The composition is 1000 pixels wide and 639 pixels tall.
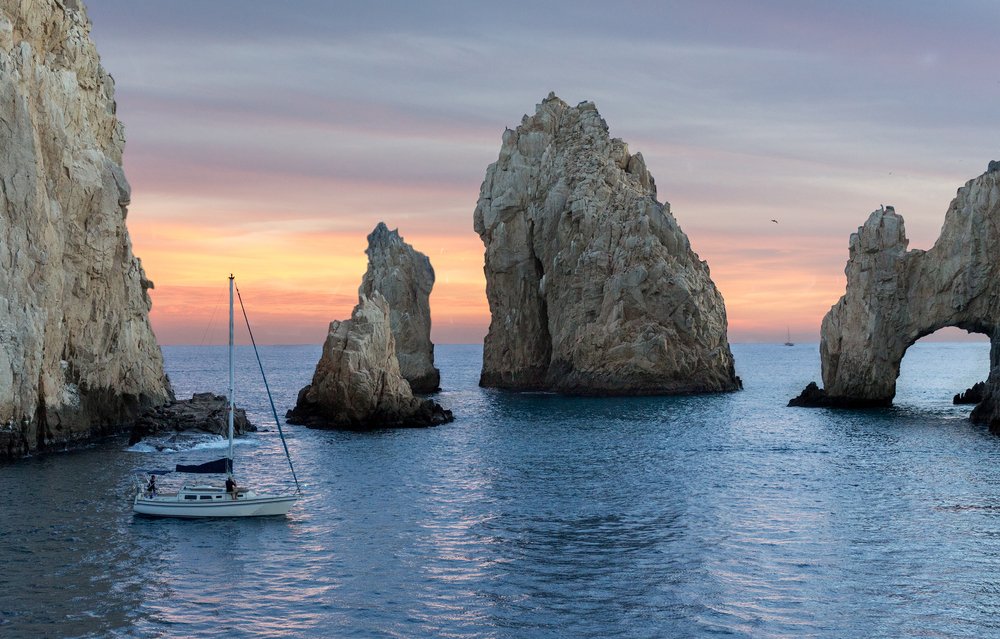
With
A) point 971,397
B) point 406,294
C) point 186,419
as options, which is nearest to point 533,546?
point 186,419

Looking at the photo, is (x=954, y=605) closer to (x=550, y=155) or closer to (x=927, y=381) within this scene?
(x=550, y=155)

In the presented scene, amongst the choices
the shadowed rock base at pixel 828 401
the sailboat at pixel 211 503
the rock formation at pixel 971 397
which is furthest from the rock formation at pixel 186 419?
the rock formation at pixel 971 397

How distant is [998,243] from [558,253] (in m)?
57.3

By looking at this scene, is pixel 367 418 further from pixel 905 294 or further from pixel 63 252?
pixel 905 294

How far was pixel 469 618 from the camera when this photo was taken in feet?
97.8

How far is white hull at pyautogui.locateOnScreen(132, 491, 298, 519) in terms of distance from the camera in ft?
145

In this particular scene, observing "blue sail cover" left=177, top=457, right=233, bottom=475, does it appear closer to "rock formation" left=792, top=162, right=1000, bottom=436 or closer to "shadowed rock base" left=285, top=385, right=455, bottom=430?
"shadowed rock base" left=285, top=385, right=455, bottom=430

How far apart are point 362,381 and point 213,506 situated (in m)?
38.2

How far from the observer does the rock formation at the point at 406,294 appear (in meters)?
129

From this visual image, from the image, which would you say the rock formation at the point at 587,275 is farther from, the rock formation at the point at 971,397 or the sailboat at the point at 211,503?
the sailboat at the point at 211,503

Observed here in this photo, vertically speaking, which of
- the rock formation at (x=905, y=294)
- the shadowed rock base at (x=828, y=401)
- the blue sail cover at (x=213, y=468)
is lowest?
the blue sail cover at (x=213, y=468)

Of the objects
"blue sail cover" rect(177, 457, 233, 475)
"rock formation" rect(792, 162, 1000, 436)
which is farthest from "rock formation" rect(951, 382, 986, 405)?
"blue sail cover" rect(177, 457, 233, 475)

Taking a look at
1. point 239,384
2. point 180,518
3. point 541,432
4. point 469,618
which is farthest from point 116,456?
point 239,384

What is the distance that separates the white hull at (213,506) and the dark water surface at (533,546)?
67 cm
